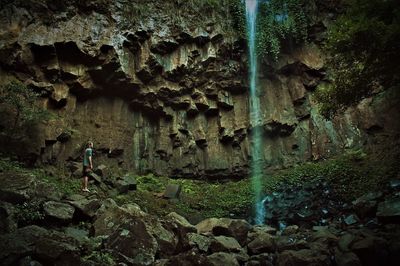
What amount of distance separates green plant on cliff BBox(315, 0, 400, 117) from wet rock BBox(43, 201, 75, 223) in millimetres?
7102

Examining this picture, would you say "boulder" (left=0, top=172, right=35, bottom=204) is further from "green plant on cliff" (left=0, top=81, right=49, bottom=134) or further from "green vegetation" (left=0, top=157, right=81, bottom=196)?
"green plant on cliff" (left=0, top=81, right=49, bottom=134)

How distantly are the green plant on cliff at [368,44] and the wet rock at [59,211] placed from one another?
7102mm

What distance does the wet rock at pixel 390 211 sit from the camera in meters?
8.74

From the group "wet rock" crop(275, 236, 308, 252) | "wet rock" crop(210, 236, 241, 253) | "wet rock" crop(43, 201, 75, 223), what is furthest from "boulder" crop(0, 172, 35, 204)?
"wet rock" crop(275, 236, 308, 252)

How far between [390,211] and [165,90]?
440 inches

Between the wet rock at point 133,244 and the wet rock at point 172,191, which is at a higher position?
the wet rock at point 172,191

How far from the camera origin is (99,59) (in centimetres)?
1523

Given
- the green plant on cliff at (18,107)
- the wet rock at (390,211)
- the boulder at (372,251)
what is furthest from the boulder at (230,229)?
the green plant on cliff at (18,107)

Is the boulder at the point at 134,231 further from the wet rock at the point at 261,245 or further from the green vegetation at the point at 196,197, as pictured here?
the green vegetation at the point at 196,197

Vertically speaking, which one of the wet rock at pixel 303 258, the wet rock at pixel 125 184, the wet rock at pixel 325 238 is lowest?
the wet rock at pixel 303 258

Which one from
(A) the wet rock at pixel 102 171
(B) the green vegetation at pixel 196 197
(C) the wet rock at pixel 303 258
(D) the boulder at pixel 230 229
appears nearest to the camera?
(C) the wet rock at pixel 303 258

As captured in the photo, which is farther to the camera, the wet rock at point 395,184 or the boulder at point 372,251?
the wet rock at point 395,184

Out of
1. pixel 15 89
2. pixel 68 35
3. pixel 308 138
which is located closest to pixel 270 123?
pixel 308 138

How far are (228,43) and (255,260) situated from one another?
41.4 ft
